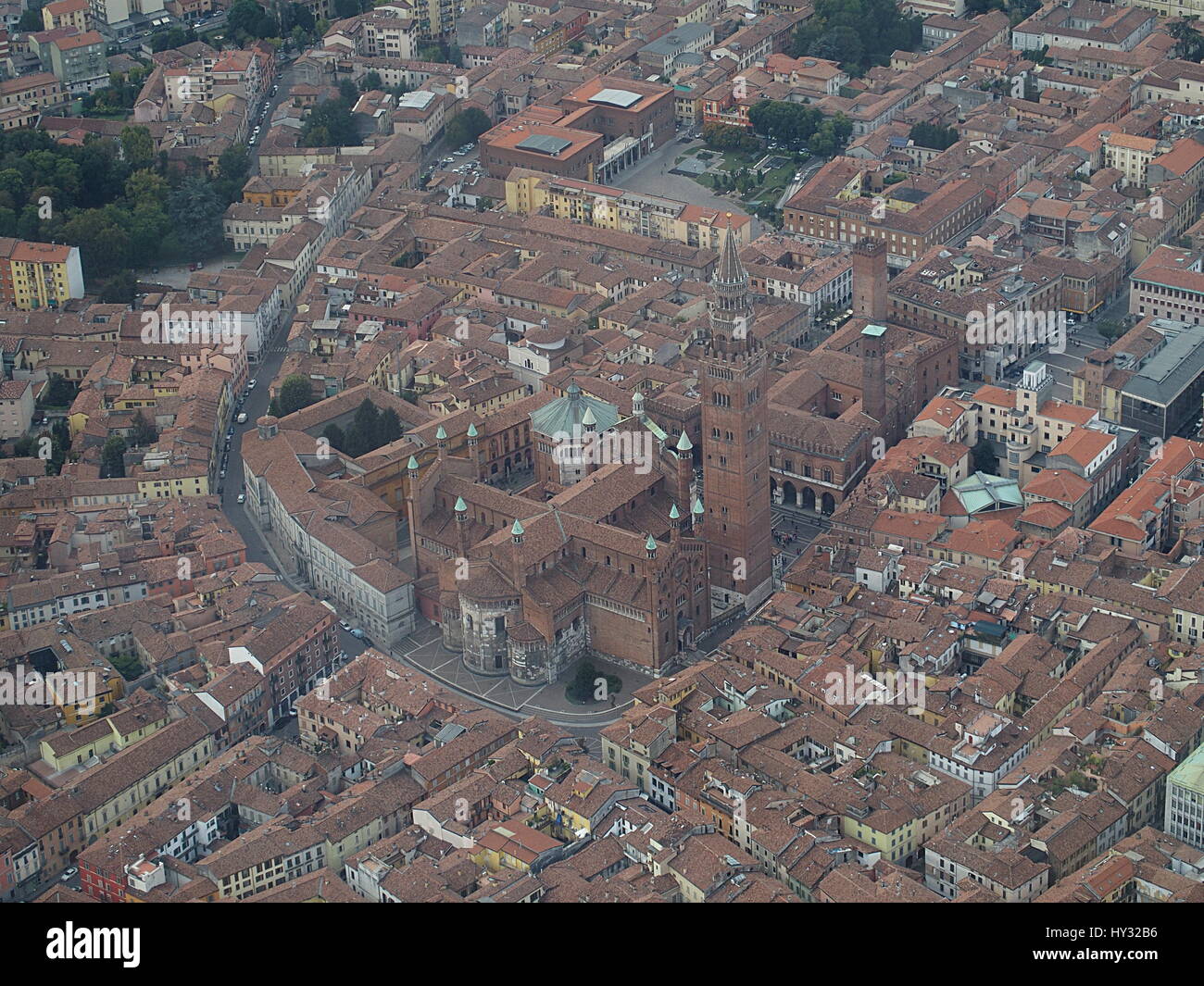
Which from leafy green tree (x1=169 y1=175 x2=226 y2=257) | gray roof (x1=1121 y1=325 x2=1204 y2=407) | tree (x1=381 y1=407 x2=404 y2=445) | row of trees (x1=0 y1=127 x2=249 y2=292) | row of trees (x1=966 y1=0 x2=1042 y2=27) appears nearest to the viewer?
gray roof (x1=1121 y1=325 x2=1204 y2=407)

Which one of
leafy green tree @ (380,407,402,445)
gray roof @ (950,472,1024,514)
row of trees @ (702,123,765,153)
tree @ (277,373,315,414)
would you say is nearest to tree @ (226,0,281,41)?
row of trees @ (702,123,765,153)

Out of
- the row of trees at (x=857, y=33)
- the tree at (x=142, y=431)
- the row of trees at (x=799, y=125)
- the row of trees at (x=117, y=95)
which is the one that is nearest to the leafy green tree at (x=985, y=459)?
the row of trees at (x=799, y=125)

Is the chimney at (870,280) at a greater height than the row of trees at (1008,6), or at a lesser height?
lesser

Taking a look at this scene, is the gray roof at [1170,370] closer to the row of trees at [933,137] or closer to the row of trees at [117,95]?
the row of trees at [933,137]

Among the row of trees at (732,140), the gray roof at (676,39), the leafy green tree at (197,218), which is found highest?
the gray roof at (676,39)

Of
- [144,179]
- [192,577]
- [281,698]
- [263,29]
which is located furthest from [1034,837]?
[263,29]

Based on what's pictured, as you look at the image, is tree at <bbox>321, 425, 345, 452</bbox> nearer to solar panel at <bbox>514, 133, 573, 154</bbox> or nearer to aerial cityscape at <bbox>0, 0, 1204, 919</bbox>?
A: aerial cityscape at <bbox>0, 0, 1204, 919</bbox>
